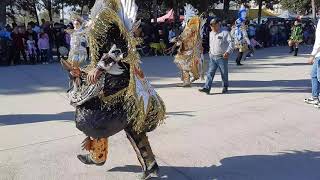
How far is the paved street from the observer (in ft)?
16.5

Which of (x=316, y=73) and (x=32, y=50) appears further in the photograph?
(x=32, y=50)

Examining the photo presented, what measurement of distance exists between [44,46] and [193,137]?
11.2 metres

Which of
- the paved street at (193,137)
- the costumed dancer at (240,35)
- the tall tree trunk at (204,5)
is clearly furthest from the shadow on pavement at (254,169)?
the tall tree trunk at (204,5)

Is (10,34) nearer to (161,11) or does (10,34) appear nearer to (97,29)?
(97,29)

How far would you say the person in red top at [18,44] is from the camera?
16.1m

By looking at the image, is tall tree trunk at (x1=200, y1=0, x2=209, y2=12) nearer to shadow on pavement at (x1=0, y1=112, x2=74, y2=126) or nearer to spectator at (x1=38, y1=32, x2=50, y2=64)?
spectator at (x1=38, y1=32, x2=50, y2=64)

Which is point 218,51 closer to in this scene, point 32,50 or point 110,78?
point 110,78

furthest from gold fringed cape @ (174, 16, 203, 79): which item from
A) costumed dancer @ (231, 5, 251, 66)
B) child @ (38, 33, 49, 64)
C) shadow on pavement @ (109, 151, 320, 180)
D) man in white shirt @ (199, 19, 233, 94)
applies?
child @ (38, 33, 49, 64)

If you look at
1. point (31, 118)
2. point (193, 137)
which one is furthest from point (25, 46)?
point (193, 137)

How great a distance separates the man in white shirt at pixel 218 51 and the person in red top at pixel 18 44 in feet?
27.9

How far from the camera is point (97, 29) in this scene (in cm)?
409

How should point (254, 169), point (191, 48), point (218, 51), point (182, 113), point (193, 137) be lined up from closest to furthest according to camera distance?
1. point (254, 169)
2. point (193, 137)
3. point (182, 113)
4. point (218, 51)
5. point (191, 48)

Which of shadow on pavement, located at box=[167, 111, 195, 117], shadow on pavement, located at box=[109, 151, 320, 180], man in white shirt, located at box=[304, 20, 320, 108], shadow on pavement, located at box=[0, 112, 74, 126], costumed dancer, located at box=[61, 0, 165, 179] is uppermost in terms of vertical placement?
costumed dancer, located at box=[61, 0, 165, 179]

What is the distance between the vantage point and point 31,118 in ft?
24.7
